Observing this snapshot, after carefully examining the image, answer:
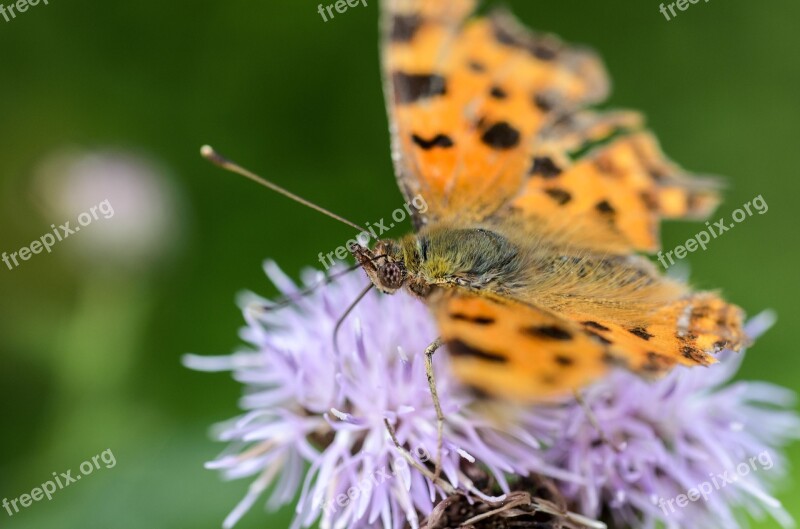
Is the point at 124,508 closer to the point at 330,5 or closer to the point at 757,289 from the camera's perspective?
the point at 330,5

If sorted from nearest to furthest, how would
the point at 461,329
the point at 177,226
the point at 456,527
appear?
the point at 461,329, the point at 456,527, the point at 177,226

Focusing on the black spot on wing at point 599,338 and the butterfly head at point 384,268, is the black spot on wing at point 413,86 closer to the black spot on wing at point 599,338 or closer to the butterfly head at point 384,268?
the butterfly head at point 384,268

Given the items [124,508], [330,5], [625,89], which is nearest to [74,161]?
[330,5]

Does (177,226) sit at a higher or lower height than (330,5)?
lower

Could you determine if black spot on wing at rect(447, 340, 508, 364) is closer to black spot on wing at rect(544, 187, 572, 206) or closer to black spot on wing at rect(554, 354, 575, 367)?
black spot on wing at rect(554, 354, 575, 367)

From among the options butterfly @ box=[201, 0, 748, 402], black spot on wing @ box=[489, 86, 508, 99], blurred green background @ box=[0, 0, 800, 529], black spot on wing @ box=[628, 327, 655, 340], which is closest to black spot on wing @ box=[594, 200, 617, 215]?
butterfly @ box=[201, 0, 748, 402]

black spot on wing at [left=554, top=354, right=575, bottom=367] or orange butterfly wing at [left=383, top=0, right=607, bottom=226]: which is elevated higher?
orange butterfly wing at [left=383, top=0, right=607, bottom=226]
